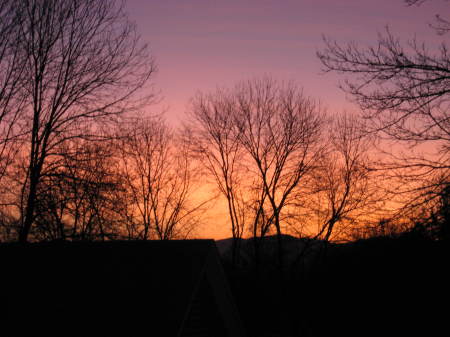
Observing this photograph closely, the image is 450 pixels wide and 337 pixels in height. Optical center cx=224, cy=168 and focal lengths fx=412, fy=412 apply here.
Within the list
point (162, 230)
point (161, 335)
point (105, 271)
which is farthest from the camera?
point (162, 230)

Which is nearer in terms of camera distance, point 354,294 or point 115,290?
point 115,290

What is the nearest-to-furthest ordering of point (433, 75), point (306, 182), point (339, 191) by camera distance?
point (433, 75), point (306, 182), point (339, 191)

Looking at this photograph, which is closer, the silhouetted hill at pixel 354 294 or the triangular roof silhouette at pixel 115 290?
the triangular roof silhouette at pixel 115 290

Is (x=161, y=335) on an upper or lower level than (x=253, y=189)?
lower

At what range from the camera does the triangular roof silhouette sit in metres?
9.82

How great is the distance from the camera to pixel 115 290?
1130 centimetres

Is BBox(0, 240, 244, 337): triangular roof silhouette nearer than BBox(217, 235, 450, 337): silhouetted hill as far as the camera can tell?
Yes

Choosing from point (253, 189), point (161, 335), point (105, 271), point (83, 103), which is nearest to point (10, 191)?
point (83, 103)

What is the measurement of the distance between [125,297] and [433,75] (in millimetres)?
9169

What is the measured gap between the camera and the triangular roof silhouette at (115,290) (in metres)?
9.82

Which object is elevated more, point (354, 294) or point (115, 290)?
point (115, 290)

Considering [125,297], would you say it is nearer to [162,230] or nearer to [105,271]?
[105,271]

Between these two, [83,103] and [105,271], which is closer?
[105,271]

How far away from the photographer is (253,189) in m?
32.9
